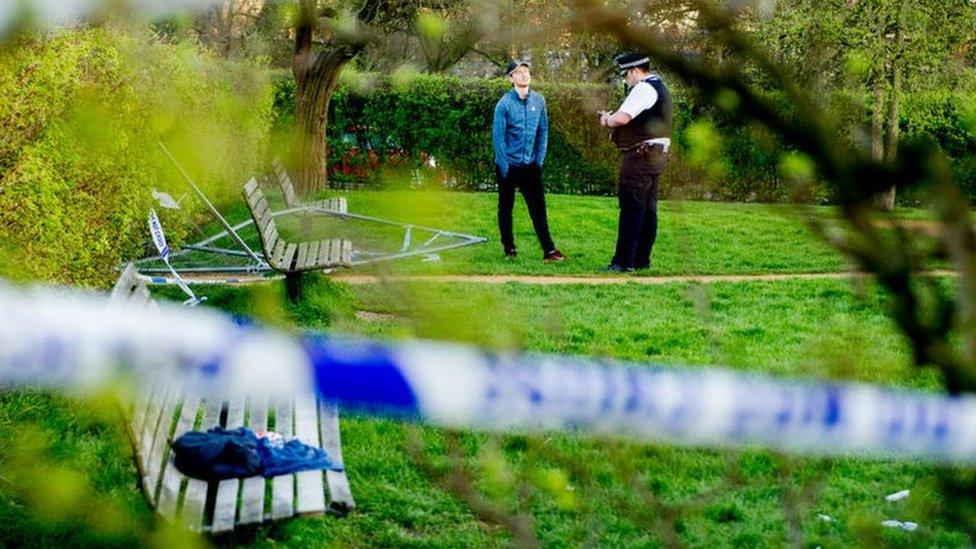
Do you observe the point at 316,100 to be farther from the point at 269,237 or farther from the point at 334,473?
the point at 334,473

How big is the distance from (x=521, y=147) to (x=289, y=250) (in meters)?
2.81

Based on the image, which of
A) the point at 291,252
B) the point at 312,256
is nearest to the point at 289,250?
the point at 291,252

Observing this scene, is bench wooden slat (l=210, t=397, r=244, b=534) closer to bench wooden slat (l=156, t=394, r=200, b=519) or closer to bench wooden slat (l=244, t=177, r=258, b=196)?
bench wooden slat (l=156, t=394, r=200, b=519)

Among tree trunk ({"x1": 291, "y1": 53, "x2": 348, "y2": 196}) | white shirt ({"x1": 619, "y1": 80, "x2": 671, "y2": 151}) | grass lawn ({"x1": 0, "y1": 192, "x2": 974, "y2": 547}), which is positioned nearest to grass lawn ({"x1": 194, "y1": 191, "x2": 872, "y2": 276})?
grass lawn ({"x1": 0, "y1": 192, "x2": 974, "y2": 547})

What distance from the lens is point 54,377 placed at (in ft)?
3.78

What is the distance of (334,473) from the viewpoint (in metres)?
3.94

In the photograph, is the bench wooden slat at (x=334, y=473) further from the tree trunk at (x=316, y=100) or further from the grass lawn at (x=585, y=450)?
the tree trunk at (x=316, y=100)

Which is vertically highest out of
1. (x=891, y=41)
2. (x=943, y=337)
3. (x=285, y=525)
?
(x=891, y=41)

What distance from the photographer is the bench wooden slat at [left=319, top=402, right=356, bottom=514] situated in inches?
145

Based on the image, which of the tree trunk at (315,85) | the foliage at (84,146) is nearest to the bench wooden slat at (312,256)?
the foliage at (84,146)

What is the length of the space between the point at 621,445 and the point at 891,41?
16.1m

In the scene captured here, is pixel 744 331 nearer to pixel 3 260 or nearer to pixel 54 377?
pixel 3 260

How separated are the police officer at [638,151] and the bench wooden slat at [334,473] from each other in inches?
187

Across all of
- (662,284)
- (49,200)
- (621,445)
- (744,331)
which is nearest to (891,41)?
(662,284)
